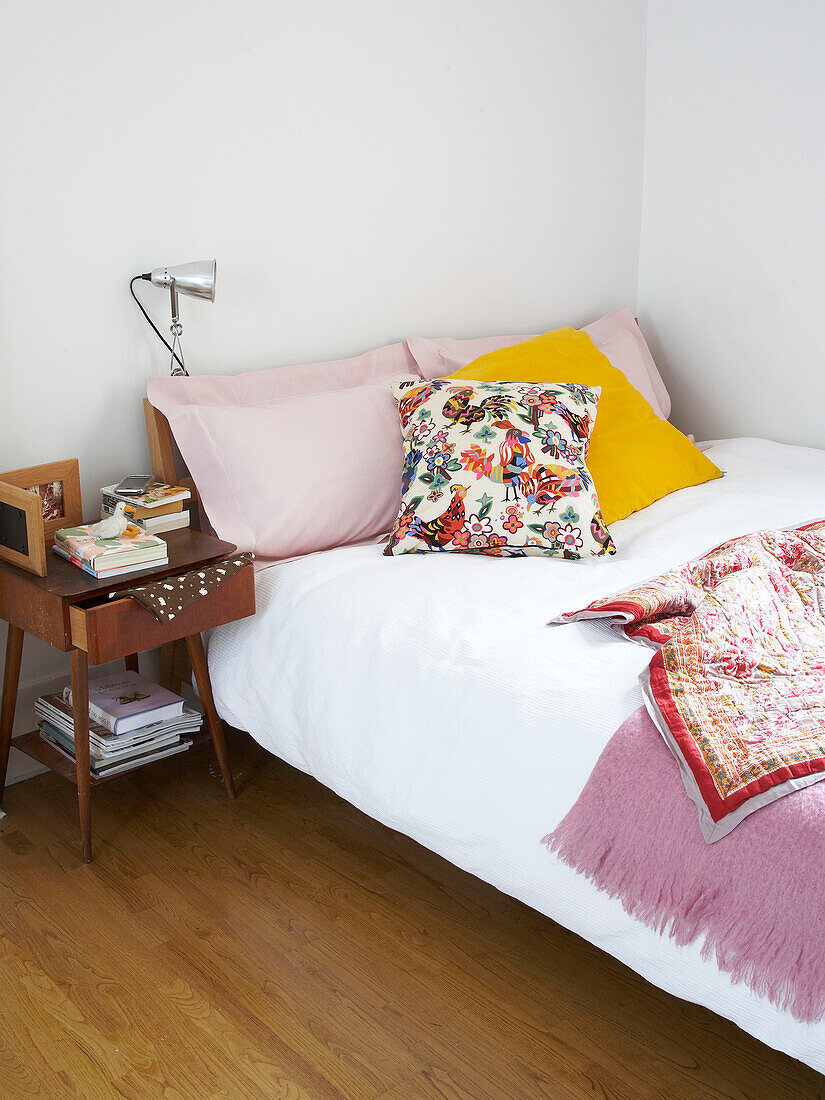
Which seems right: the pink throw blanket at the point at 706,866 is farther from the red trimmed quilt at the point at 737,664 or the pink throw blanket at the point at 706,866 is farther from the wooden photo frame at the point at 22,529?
the wooden photo frame at the point at 22,529

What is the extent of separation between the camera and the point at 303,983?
1.58 meters

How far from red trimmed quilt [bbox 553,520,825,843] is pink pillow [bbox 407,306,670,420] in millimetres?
993

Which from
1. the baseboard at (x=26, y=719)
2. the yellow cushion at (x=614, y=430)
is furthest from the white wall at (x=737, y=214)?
the baseboard at (x=26, y=719)

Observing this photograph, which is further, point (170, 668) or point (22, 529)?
point (170, 668)

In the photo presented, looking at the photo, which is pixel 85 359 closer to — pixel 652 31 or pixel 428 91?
pixel 428 91

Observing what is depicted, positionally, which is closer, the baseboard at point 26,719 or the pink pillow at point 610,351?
the baseboard at point 26,719

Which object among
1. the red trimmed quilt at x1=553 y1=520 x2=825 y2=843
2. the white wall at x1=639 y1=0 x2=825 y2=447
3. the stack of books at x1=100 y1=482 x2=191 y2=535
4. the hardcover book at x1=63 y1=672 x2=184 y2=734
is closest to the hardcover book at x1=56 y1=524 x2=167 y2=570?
the stack of books at x1=100 y1=482 x2=191 y2=535

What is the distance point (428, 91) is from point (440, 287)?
1.66 ft

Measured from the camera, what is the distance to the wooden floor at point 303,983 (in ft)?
4.57

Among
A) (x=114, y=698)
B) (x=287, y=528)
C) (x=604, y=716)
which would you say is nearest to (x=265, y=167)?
(x=287, y=528)

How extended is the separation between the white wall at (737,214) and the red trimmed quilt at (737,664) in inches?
51.9

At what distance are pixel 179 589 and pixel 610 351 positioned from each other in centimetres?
166

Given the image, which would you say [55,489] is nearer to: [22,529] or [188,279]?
[22,529]

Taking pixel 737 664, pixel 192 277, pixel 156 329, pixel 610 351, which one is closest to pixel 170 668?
pixel 156 329
